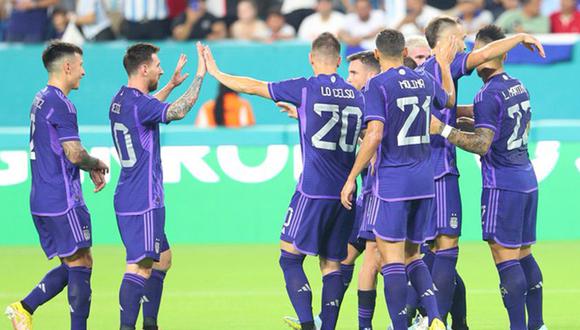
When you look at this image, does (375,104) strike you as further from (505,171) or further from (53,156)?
(53,156)

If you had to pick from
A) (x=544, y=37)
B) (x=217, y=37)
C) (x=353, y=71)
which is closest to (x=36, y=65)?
(x=217, y=37)

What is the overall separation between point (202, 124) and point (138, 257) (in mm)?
7879

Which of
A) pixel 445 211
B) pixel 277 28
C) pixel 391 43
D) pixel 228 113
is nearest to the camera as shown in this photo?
pixel 391 43

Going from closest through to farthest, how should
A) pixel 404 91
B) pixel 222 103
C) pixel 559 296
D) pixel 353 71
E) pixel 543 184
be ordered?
pixel 404 91 < pixel 353 71 < pixel 559 296 < pixel 543 184 < pixel 222 103

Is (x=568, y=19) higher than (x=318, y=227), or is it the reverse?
(x=568, y=19)

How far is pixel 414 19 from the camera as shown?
1745 cm

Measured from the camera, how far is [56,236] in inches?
370

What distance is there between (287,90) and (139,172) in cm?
126

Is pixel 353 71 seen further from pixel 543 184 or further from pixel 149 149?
pixel 543 184

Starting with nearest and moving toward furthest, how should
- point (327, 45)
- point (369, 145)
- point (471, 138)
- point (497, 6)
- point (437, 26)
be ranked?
point (369, 145), point (471, 138), point (327, 45), point (437, 26), point (497, 6)

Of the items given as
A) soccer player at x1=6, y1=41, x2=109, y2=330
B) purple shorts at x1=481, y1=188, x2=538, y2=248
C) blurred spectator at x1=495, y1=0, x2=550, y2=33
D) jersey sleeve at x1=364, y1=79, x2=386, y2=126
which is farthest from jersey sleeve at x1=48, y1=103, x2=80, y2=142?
blurred spectator at x1=495, y1=0, x2=550, y2=33

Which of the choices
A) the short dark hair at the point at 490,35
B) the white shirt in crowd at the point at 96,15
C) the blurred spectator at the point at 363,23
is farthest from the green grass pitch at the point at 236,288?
the white shirt in crowd at the point at 96,15

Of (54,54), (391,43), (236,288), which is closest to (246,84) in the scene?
(391,43)

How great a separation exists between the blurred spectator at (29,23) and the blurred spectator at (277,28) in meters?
3.22
